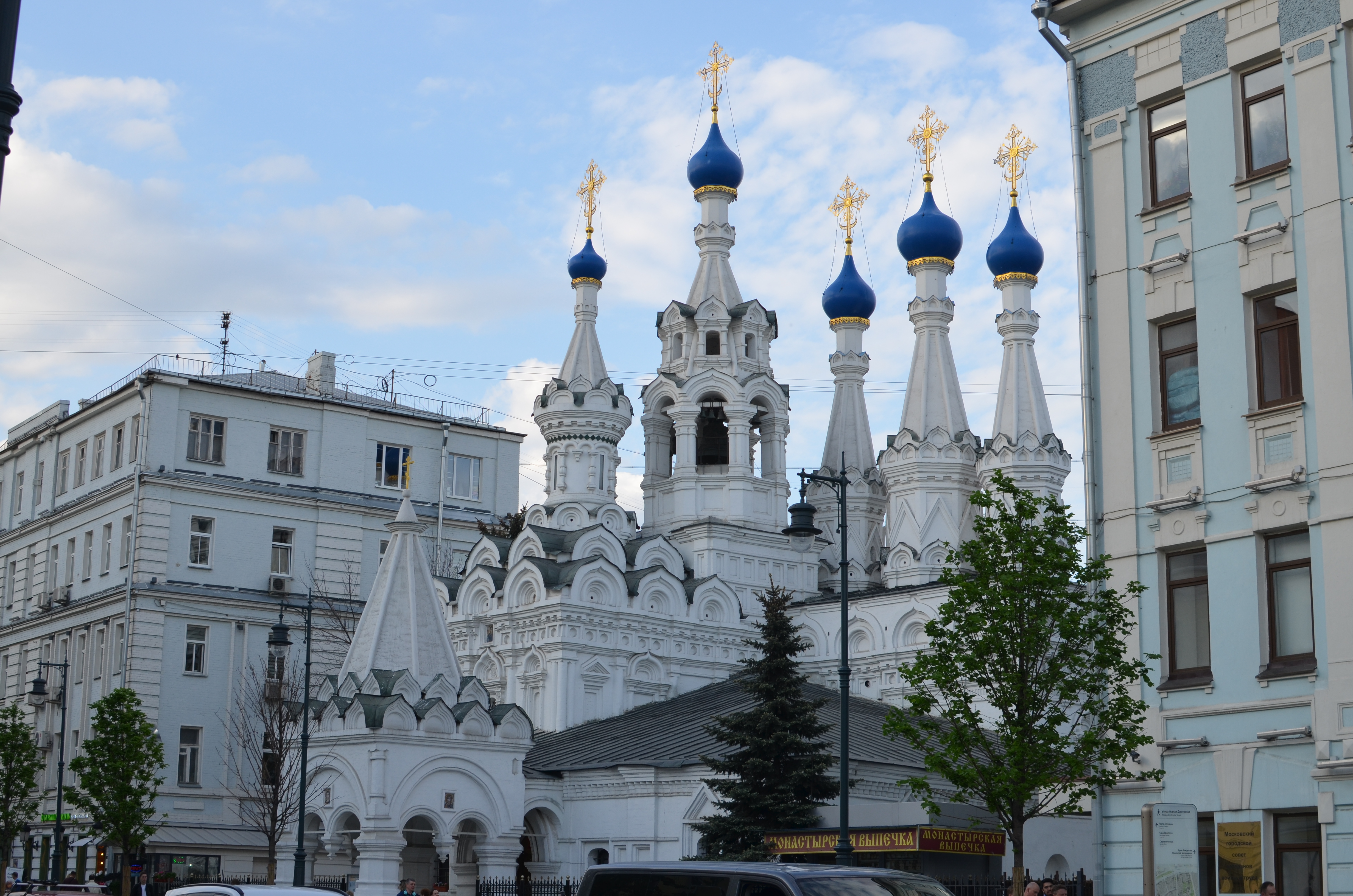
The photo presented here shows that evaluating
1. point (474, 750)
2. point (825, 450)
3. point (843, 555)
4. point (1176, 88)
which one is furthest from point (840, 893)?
point (825, 450)

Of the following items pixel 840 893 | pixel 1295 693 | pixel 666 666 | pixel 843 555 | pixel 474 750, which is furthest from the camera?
pixel 666 666

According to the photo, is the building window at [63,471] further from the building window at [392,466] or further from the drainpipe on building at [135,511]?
the building window at [392,466]

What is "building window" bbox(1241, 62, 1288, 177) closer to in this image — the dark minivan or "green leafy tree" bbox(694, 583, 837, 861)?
the dark minivan

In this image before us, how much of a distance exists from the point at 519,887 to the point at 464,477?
19686mm

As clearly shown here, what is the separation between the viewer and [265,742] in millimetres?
41062

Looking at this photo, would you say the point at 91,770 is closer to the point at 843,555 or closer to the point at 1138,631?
the point at 843,555

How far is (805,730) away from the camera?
92.0 ft

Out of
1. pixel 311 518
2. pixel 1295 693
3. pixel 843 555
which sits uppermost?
pixel 311 518

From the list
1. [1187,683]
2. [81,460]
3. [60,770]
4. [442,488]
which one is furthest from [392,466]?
[1187,683]

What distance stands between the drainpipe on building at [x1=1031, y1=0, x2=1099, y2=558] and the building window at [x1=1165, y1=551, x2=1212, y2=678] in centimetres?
95

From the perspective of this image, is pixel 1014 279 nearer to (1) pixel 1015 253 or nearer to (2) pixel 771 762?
(1) pixel 1015 253

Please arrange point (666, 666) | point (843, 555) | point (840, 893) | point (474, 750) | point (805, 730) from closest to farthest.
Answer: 1. point (840, 893)
2. point (843, 555)
3. point (805, 730)
4. point (474, 750)
5. point (666, 666)

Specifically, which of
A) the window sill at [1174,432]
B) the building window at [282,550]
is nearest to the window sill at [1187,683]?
the window sill at [1174,432]

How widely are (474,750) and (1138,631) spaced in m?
16.6
